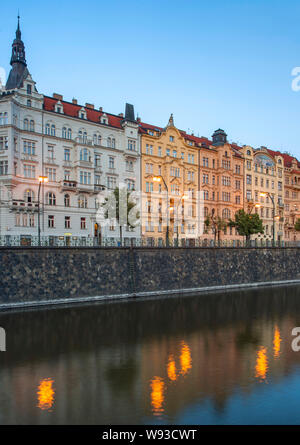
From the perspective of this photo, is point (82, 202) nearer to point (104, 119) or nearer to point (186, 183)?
point (104, 119)

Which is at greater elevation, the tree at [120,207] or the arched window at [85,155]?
the arched window at [85,155]

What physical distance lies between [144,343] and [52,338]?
5.54 meters

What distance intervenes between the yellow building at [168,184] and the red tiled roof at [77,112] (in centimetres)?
456

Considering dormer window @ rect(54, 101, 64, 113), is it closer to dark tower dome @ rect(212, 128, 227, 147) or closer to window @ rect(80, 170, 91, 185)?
window @ rect(80, 170, 91, 185)

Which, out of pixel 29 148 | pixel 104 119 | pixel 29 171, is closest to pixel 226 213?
pixel 104 119

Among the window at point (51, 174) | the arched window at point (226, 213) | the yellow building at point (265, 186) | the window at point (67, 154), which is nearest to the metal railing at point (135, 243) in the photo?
the window at point (51, 174)

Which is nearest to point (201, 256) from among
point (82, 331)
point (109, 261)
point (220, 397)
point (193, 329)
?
point (109, 261)

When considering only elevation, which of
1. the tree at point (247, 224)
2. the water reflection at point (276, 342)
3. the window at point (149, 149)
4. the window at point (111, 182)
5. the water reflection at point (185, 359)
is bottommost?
the water reflection at point (276, 342)

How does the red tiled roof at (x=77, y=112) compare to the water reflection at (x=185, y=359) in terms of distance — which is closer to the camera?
the water reflection at (x=185, y=359)

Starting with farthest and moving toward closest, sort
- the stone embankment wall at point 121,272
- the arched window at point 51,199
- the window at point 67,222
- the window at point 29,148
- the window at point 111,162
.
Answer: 1. the window at point 111,162
2. the window at point 67,222
3. the arched window at point 51,199
4. the window at point 29,148
5. the stone embankment wall at point 121,272

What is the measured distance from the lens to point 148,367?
1708 centimetres

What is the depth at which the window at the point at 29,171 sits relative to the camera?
4558cm

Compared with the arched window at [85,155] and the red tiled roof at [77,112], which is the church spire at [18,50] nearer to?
the red tiled roof at [77,112]

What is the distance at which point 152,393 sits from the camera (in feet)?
45.6
